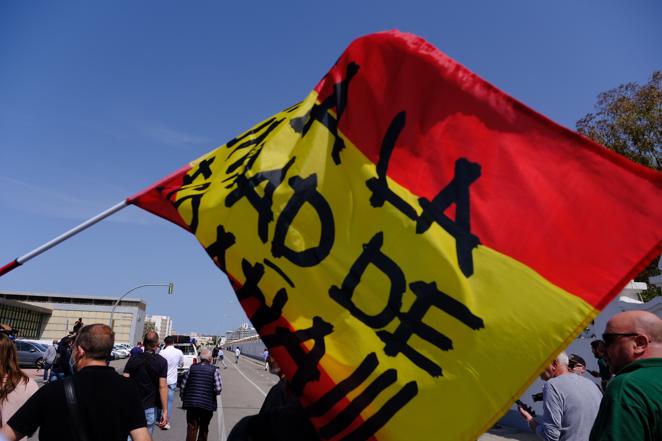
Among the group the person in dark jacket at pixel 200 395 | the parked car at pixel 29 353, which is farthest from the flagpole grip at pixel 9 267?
the parked car at pixel 29 353

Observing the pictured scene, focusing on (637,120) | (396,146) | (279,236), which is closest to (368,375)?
(279,236)

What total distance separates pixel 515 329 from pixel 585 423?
2.17 metres

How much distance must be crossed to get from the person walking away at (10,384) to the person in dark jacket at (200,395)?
4316 millimetres

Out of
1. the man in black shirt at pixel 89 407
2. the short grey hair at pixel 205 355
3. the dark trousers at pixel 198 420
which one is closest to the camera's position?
the man in black shirt at pixel 89 407

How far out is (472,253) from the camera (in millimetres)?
2469

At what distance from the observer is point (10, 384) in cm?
376

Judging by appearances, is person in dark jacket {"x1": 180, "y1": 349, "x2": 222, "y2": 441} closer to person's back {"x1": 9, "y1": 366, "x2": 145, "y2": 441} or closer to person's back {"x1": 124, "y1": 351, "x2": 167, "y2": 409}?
person's back {"x1": 124, "y1": 351, "x2": 167, "y2": 409}

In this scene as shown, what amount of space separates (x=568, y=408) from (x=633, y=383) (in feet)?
6.70

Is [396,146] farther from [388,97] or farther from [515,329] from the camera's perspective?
[515,329]

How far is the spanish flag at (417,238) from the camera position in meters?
2.26

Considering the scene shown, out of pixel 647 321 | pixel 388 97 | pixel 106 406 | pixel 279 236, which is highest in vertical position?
pixel 388 97

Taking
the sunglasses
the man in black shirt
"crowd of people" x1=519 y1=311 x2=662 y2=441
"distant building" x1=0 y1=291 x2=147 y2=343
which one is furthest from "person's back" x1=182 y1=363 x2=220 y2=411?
"distant building" x1=0 y1=291 x2=147 y2=343

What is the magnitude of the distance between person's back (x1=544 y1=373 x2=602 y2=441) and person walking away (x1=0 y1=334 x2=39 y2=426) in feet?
12.4

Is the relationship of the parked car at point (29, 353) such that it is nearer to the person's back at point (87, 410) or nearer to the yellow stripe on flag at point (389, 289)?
the person's back at point (87, 410)
